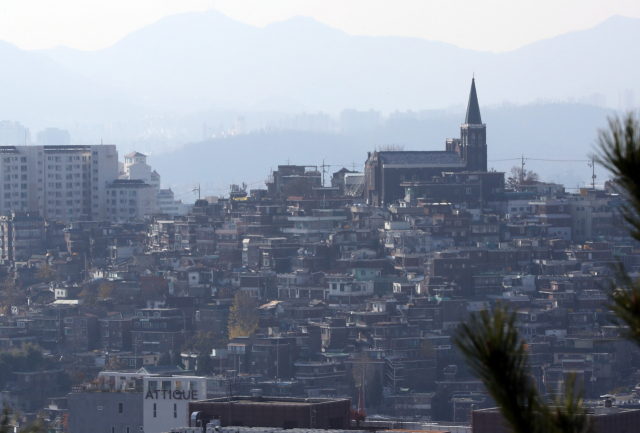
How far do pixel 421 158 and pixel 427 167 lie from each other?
71 cm

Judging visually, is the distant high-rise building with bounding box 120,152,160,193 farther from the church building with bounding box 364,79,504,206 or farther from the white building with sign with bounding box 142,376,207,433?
the white building with sign with bounding box 142,376,207,433

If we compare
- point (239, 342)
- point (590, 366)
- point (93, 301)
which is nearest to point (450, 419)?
point (590, 366)

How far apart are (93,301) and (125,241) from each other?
1218cm

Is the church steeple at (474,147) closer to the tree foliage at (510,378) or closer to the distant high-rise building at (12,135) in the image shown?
the tree foliage at (510,378)

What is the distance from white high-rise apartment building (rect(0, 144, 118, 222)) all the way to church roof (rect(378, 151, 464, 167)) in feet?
58.6

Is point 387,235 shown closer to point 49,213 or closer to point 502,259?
point 502,259

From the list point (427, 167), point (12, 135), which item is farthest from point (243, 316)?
point (12, 135)

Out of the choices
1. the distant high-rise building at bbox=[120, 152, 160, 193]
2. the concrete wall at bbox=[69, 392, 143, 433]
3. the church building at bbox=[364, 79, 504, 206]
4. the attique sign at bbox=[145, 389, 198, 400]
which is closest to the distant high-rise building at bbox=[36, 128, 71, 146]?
the distant high-rise building at bbox=[120, 152, 160, 193]

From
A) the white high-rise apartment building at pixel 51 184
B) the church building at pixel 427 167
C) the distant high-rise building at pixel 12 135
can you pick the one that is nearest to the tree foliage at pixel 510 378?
the church building at pixel 427 167

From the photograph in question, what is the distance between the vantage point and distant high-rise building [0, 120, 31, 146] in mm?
152750

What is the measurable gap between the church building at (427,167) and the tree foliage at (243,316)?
14.3m

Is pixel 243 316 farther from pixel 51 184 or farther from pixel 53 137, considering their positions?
pixel 53 137

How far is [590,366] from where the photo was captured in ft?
126

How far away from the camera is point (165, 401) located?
81.8 ft
